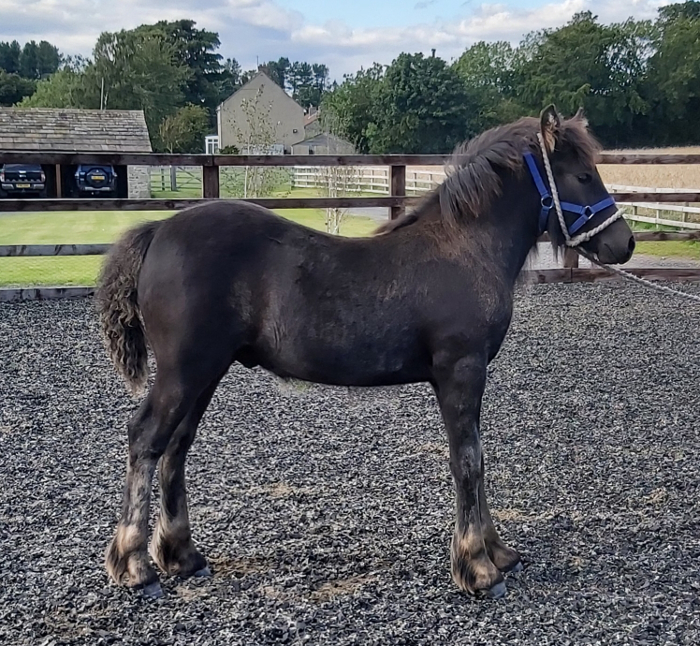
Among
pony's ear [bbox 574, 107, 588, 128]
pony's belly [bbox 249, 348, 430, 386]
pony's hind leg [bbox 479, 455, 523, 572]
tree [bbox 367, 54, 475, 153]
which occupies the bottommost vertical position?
pony's hind leg [bbox 479, 455, 523, 572]

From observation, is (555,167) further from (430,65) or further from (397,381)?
(430,65)

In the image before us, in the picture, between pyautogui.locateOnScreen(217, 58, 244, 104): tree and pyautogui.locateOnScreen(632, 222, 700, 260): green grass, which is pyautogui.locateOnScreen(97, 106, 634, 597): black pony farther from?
pyautogui.locateOnScreen(217, 58, 244, 104): tree

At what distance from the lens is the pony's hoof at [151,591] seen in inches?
110

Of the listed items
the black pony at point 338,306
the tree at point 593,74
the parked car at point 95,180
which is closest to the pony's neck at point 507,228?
the black pony at point 338,306

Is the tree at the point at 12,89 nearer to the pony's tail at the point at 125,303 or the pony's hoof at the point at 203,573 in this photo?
the pony's tail at the point at 125,303

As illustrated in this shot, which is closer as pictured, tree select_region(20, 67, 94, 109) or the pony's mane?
the pony's mane

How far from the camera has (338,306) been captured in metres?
2.83

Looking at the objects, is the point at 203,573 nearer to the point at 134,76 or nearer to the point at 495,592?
the point at 495,592

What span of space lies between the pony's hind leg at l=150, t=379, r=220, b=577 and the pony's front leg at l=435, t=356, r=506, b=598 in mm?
901

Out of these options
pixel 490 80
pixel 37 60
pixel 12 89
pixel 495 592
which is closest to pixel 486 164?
pixel 495 592

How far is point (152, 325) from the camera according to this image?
286 centimetres

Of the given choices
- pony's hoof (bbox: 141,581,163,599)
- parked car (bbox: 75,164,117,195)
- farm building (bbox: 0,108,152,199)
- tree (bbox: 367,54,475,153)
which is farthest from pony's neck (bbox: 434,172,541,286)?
tree (bbox: 367,54,475,153)

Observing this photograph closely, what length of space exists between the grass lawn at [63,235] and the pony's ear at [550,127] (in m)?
4.24

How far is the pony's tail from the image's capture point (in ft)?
9.62
